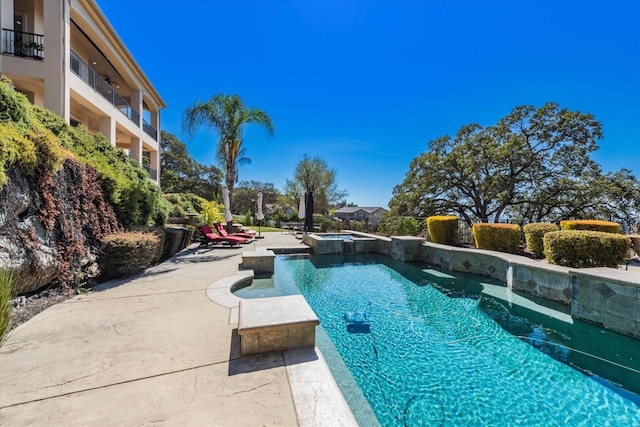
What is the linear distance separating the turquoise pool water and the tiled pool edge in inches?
10.4

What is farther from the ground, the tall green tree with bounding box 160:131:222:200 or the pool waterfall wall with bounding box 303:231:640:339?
the tall green tree with bounding box 160:131:222:200

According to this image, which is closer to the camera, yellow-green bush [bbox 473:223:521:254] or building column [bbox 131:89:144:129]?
yellow-green bush [bbox 473:223:521:254]

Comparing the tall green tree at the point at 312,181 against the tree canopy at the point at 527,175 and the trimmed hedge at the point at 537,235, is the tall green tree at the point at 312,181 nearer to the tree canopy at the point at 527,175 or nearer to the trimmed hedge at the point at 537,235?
the tree canopy at the point at 527,175

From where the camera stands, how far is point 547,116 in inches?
578

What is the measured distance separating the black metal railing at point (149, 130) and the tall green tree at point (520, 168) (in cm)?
1822

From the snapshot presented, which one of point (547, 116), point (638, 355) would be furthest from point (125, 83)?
point (547, 116)

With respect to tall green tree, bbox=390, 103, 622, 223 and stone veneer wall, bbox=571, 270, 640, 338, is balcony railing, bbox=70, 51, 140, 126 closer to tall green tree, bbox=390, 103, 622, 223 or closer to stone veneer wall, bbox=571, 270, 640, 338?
stone veneer wall, bbox=571, 270, 640, 338

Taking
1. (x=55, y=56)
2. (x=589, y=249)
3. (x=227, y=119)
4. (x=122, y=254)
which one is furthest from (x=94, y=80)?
(x=589, y=249)

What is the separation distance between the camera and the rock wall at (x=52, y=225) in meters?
3.65

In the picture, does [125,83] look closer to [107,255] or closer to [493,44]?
[107,255]

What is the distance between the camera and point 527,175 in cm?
1515

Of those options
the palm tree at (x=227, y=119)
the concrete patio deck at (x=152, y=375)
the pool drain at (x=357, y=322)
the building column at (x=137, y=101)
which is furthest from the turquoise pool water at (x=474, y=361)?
the building column at (x=137, y=101)

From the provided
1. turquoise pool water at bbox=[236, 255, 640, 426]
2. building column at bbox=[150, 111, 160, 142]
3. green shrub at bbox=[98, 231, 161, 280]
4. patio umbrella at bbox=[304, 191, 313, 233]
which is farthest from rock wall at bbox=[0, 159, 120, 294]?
building column at bbox=[150, 111, 160, 142]

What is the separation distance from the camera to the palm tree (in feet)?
48.2
